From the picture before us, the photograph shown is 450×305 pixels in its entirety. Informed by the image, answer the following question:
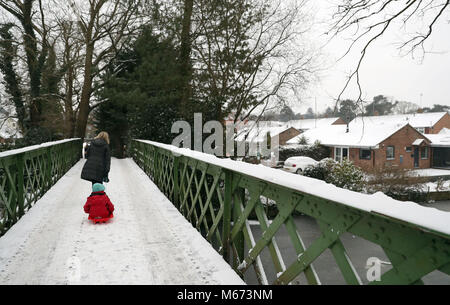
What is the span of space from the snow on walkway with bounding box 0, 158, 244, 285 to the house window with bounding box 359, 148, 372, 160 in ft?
90.3

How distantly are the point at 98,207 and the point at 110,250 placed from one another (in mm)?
1274

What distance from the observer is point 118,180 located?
356 inches

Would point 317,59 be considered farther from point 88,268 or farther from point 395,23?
point 88,268

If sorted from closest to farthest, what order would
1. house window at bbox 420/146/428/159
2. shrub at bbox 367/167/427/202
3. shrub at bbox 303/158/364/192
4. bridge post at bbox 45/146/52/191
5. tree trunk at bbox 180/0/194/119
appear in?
1. bridge post at bbox 45/146/52/191
2. tree trunk at bbox 180/0/194/119
3. shrub at bbox 303/158/364/192
4. shrub at bbox 367/167/427/202
5. house window at bbox 420/146/428/159

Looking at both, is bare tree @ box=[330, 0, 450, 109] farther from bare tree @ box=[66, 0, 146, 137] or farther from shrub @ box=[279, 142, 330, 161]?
shrub @ box=[279, 142, 330, 161]

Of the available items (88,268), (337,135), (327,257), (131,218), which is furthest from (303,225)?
(337,135)

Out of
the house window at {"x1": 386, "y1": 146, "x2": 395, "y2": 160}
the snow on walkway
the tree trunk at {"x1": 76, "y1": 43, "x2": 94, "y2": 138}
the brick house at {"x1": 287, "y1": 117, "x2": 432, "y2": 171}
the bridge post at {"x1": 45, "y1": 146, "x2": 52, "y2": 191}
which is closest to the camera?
the snow on walkway

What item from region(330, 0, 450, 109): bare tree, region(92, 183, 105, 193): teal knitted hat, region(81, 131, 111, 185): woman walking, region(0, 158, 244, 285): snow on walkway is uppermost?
region(330, 0, 450, 109): bare tree

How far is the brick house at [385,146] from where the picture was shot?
2875cm

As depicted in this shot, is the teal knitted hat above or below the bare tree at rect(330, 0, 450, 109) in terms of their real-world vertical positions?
below

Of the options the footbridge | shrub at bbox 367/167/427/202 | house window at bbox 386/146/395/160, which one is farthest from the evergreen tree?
house window at bbox 386/146/395/160

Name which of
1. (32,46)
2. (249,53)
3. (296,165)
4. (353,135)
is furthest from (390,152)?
(32,46)

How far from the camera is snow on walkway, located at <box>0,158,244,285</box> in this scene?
2.99m

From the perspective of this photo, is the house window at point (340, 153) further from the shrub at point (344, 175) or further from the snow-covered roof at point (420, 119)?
the shrub at point (344, 175)
